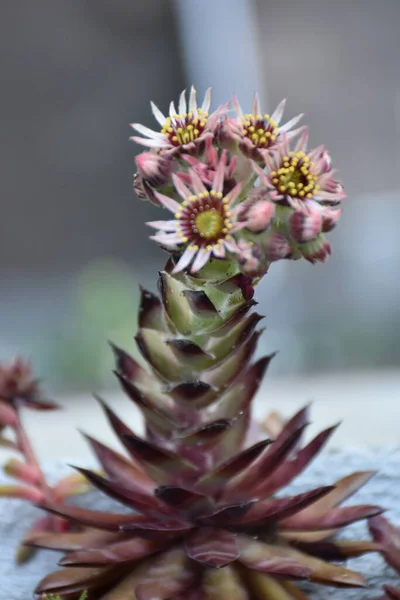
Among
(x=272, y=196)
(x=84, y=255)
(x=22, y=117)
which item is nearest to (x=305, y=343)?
(x=84, y=255)

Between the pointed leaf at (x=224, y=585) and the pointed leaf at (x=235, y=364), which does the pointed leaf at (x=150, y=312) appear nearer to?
the pointed leaf at (x=235, y=364)

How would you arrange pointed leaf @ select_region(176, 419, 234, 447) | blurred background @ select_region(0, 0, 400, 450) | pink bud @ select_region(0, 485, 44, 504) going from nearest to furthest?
pointed leaf @ select_region(176, 419, 234, 447) < pink bud @ select_region(0, 485, 44, 504) < blurred background @ select_region(0, 0, 400, 450)

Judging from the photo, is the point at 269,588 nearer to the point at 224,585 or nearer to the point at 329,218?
the point at 224,585

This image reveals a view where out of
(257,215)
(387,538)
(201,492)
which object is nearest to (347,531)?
(387,538)

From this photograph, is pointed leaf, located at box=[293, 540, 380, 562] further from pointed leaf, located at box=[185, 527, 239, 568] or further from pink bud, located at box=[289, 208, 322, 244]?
pink bud, located at box=[289, 208, 322, 244]

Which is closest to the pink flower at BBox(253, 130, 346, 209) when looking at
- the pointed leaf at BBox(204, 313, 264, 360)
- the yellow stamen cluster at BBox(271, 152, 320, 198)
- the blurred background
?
the yellow stamen cluster at BBox(271, 152, 320, 198)

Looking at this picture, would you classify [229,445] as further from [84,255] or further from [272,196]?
[84,255]
